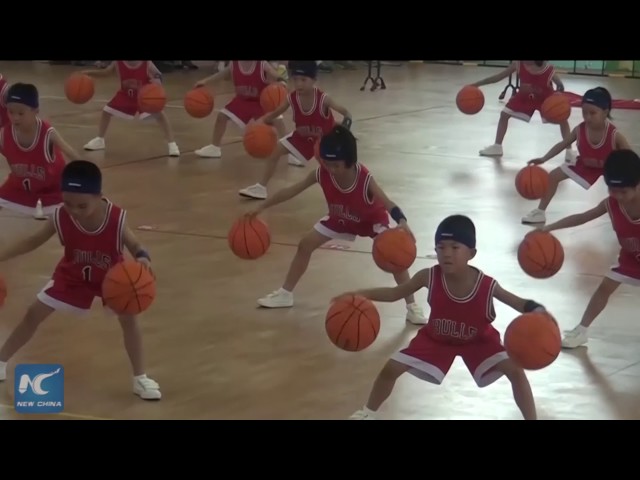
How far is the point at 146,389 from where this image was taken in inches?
225

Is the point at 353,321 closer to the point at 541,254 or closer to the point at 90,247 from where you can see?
the point at 541,254

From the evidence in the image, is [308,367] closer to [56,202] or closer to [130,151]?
[56,202]

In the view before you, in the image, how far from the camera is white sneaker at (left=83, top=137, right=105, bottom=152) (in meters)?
12.5

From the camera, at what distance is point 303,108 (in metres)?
9.70

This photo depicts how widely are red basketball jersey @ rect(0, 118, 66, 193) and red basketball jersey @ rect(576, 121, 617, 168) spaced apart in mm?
4030

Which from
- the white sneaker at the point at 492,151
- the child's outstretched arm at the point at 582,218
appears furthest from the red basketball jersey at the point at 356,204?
the white sneaker at the point at 492,151

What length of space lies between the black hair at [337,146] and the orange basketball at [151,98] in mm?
5157

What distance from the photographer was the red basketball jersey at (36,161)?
7.96 metres

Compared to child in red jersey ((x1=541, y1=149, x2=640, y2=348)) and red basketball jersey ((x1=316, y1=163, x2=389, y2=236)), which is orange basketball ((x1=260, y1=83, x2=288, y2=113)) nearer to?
red basketball jersey ((x1=316, y1=163, x2=389, y2=236))

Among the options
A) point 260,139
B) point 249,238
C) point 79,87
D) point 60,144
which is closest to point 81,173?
point 249,238

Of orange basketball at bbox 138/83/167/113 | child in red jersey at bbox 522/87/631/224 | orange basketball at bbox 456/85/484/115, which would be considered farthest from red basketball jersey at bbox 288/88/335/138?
orange basketball at bbox 456/85/484/115
